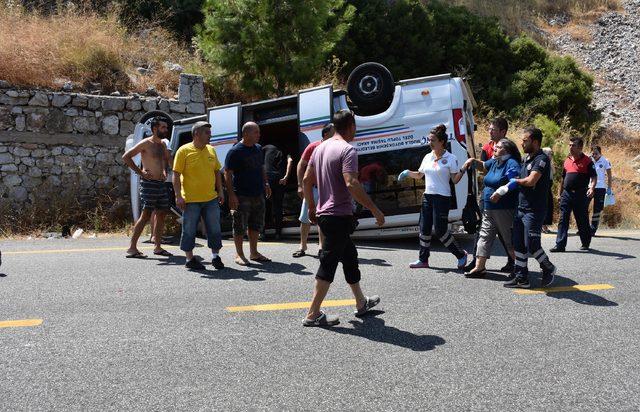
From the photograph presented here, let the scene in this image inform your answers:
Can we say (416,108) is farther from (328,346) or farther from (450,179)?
(328,346)

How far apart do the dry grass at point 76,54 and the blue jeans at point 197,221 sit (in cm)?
776

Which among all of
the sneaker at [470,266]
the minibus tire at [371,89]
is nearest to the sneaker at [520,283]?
the sneaker at [470,266]

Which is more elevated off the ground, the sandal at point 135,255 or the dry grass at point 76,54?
the dry grass at point 76,54

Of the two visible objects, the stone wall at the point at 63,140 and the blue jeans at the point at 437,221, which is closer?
the blue jeans at the point at 437,221

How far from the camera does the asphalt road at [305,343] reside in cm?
378

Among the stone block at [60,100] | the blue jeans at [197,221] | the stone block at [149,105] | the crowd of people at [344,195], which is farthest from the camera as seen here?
the stone block at [149,105]

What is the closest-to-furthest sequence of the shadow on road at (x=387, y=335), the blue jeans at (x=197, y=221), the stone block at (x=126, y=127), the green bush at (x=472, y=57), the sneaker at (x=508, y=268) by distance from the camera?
the shadow on road at (x=387, y=335), the sneaker at (x=508, y=268), the blue jeans at (x=197, y=221), the stone block at (x=126, y=127), the green bush at (x=472, y=57)

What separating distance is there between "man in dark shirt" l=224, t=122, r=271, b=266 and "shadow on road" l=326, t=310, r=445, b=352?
2.81 m

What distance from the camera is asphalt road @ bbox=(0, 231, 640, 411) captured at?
12.4 feet

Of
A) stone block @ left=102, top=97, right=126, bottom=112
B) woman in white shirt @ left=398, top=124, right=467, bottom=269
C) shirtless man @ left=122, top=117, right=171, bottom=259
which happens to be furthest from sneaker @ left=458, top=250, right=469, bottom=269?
stone block @ left=102, top=97, right=126, bottom=112

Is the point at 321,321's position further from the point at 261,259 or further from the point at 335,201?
the point at 261,259

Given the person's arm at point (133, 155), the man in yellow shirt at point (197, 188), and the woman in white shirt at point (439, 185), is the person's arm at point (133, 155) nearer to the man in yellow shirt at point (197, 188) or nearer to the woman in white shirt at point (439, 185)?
the man in yellow shirt at point (197, 188)

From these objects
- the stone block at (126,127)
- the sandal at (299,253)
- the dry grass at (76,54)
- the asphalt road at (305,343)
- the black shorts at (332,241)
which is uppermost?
the dry grass at (76,54)

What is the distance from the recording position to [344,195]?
16.5ft
